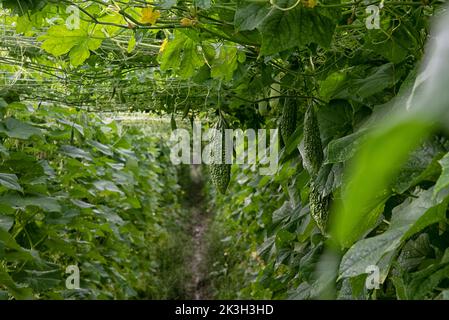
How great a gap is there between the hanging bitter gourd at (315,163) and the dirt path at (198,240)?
5376mm

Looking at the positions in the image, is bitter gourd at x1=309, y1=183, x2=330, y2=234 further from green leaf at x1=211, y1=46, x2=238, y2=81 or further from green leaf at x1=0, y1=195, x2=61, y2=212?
green leaf at x1=0, y1=195, x2=61, y2=212

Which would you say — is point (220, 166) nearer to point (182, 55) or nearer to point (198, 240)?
point (182, 55)

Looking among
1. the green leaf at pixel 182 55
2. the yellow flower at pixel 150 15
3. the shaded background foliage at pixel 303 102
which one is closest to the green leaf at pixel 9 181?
the shaded background foliage at pixel 303 102

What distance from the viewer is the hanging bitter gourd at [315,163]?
1.39 m

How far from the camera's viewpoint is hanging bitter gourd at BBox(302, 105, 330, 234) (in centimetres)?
139

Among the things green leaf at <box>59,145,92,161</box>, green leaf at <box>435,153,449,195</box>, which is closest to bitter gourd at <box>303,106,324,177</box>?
green leaf at <box>435,153,449,195</box>

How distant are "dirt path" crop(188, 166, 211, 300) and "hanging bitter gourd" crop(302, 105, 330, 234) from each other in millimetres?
5376

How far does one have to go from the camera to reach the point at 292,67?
1851mm

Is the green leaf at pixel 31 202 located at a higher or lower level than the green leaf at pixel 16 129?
lower

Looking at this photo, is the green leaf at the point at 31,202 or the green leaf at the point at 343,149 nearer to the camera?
the green leaf at the point at 343,149

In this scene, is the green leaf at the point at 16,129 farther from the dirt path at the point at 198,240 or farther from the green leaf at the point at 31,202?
the dirt path at the point at 198,240

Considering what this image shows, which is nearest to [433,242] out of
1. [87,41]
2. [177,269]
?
[87,41]
